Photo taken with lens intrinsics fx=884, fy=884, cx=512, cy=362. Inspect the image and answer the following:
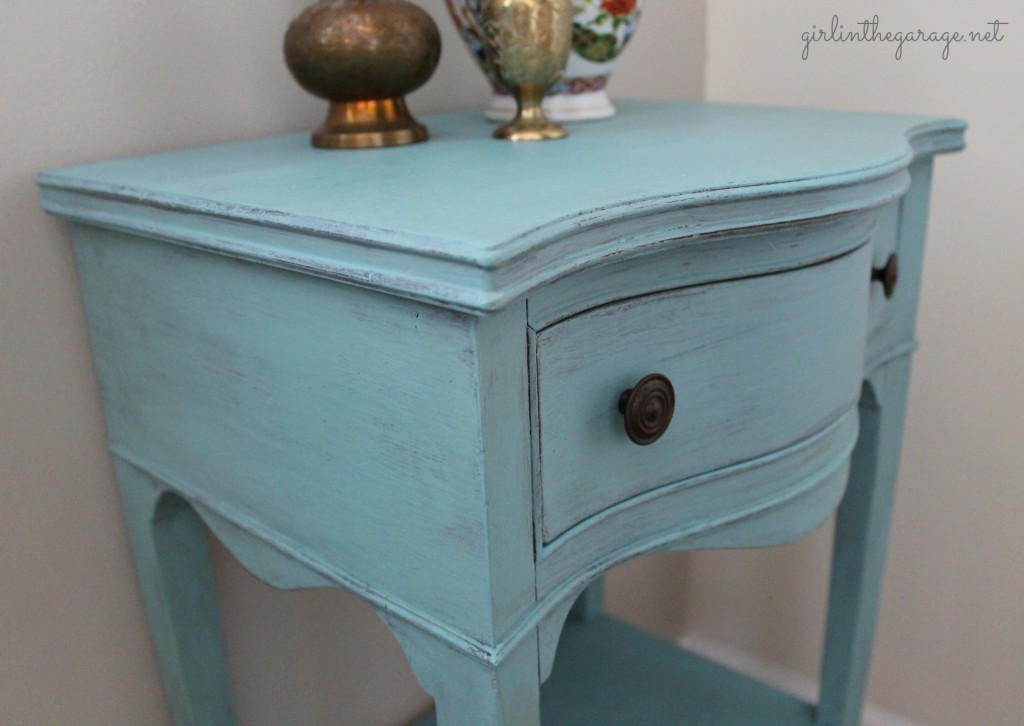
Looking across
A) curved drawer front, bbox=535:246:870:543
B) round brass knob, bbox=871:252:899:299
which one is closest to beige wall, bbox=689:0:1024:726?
round brass knob, bbox=871:252:899:299

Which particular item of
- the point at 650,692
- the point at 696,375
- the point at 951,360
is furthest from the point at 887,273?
the point at 650,692

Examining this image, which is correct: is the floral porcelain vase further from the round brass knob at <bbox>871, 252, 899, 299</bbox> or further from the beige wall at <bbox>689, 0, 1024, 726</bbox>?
the beige wall at <bbox>689, 0, 1024, 726</bbox>

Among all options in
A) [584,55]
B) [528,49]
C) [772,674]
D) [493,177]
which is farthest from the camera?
[772,674]

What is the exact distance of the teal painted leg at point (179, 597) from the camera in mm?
720

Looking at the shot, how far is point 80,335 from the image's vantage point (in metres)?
0.70

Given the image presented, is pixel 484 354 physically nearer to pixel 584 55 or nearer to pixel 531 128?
pixel 531 128

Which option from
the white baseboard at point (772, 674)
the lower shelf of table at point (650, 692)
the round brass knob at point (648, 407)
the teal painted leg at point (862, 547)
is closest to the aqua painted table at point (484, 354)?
the round brass knob at point (648, 407)

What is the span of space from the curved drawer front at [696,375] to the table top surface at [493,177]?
2.5 inches

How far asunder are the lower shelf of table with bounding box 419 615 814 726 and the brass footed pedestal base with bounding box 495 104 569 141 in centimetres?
65

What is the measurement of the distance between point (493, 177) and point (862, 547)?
1.96 ft

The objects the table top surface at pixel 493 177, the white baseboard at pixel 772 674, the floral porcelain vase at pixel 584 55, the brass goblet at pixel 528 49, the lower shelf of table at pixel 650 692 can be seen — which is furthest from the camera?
the white baseboard at pixel 772 674

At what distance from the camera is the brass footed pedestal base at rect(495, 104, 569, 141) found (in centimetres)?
69

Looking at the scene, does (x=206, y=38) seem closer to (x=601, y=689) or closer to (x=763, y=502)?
(x=763, y=502)

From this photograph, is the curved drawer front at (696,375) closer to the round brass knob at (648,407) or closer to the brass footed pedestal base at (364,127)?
the round brass knob at (648,407)
